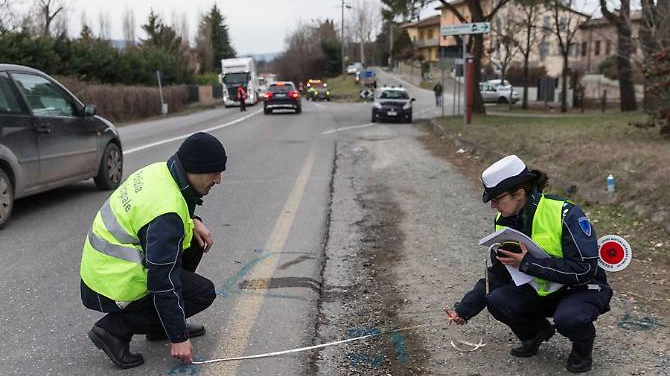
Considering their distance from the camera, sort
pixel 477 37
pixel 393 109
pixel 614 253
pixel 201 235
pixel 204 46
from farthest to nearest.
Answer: pixel 204 46 < pixel 393 109 < pixel 477 37 < pixel 201 235 < pixel 614 253

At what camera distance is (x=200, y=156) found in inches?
128

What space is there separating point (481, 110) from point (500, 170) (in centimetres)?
2340

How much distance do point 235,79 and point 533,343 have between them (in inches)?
1858

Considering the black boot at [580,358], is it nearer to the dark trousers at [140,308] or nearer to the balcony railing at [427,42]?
the dark trousers at [140,308]

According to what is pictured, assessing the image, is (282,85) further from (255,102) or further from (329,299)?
(329,299)

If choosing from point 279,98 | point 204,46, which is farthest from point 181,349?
point 204,46

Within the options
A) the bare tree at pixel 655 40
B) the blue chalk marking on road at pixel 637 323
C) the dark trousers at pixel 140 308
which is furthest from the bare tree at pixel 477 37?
the dark trousers at pixel 140 308

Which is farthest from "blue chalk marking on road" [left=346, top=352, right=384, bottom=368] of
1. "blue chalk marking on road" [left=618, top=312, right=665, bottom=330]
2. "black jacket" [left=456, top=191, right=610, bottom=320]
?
"blue chalk marking on road" [left=618, top=312, right=665, bottom=330]

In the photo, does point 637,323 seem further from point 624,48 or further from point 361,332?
point 624,48

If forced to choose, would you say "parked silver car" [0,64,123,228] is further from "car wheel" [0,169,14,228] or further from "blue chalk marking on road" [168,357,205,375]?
"blue chalk marking on road" [168,357,205,375]

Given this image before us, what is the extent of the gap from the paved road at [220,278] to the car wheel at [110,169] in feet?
0.64

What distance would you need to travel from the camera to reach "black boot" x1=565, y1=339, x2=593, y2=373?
3432 mm

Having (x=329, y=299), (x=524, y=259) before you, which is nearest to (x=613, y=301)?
(x=524, y=259)

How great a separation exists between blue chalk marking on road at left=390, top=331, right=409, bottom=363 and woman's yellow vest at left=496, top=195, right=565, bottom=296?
105 centimetres
